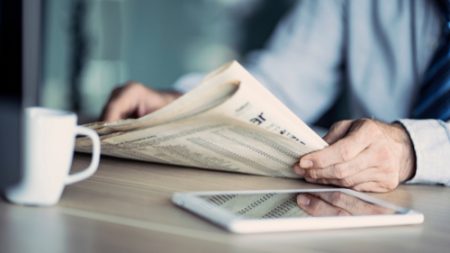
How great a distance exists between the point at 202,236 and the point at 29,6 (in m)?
2.23

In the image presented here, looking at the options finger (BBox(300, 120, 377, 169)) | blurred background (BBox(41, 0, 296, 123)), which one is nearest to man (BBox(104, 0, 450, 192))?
finger (BBox(300, 120, 377, 169))

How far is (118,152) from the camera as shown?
0.85 m

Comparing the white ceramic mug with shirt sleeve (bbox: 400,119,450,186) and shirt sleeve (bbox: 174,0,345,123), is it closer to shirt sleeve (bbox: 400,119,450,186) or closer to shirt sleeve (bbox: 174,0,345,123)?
shirt sleeve (bbox: 400,119,450,186)

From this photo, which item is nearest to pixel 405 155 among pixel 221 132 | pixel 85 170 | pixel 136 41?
pixel 221 132

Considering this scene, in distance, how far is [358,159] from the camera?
79 cm

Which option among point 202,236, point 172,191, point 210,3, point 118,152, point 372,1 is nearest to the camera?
point 202,236

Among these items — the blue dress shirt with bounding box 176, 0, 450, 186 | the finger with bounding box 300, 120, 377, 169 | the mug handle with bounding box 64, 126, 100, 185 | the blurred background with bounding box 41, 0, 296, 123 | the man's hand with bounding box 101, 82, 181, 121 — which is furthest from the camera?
the blurred background with bounding box 41, 0, 296, 123

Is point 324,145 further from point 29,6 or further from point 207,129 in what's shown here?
point 29,6

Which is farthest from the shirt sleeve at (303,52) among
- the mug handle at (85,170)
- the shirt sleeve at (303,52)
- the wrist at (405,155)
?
the mug handle at (85,170)

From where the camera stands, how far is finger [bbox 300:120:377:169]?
2.53ft

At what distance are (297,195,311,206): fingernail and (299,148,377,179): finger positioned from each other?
103 mm

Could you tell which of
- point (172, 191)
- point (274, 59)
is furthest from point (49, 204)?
point (274, 59)

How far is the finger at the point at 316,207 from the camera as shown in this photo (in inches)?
24.4

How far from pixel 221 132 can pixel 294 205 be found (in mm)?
133
